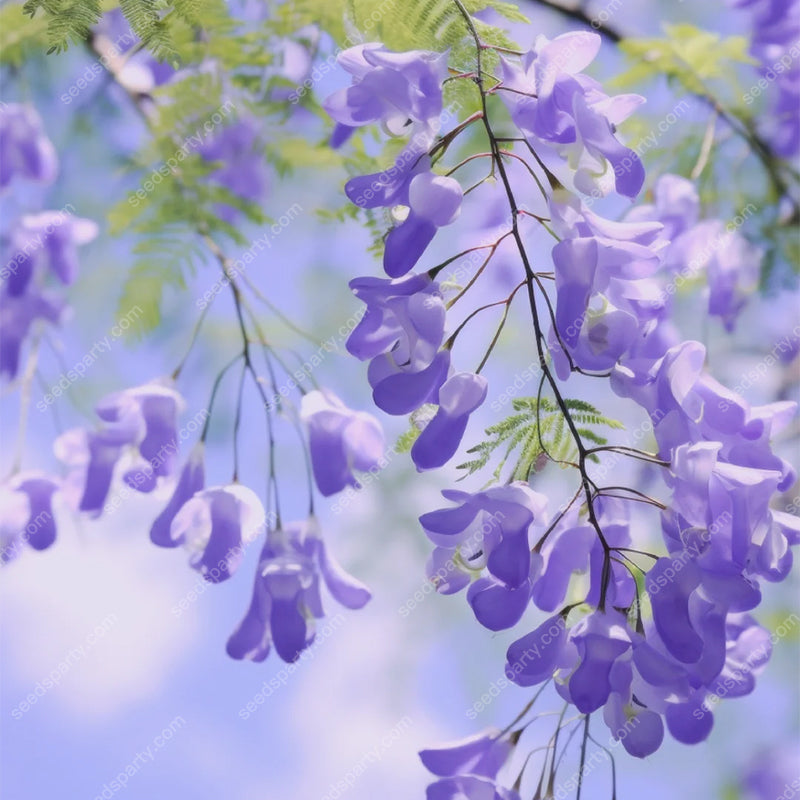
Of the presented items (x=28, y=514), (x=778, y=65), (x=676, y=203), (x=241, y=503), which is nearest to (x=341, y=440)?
(x=241, y=503)

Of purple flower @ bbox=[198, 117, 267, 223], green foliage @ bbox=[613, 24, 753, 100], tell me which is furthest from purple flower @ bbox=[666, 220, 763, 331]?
→ purple flower @ bbox=[198, 117, 267, 223]

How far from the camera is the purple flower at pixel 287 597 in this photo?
0.76m

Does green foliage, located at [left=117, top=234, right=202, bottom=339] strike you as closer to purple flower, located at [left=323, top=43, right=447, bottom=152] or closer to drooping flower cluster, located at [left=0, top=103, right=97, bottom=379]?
drooping flower cluster, located at [left=0, top=103, right=97, bottom=379]

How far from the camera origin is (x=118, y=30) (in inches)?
56.5

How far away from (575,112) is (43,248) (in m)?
0.90

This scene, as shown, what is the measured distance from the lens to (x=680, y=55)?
1146mm

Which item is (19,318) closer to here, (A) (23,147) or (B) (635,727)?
(A) (23,147)

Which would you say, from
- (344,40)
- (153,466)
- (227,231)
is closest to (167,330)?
(227,231)

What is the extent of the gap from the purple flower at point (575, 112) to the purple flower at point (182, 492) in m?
0.41

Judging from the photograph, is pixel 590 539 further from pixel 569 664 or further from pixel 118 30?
pixel 118 30

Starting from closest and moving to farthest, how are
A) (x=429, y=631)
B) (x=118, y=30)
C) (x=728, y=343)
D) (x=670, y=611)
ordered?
(x=670, y=611), (x=118, y=30), (x=728, y=343), (x=429, y=631)

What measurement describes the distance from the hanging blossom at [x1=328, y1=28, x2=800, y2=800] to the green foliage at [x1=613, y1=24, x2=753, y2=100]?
60cm

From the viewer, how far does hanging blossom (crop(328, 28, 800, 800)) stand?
57 centimetres

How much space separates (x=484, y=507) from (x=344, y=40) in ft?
1.35
